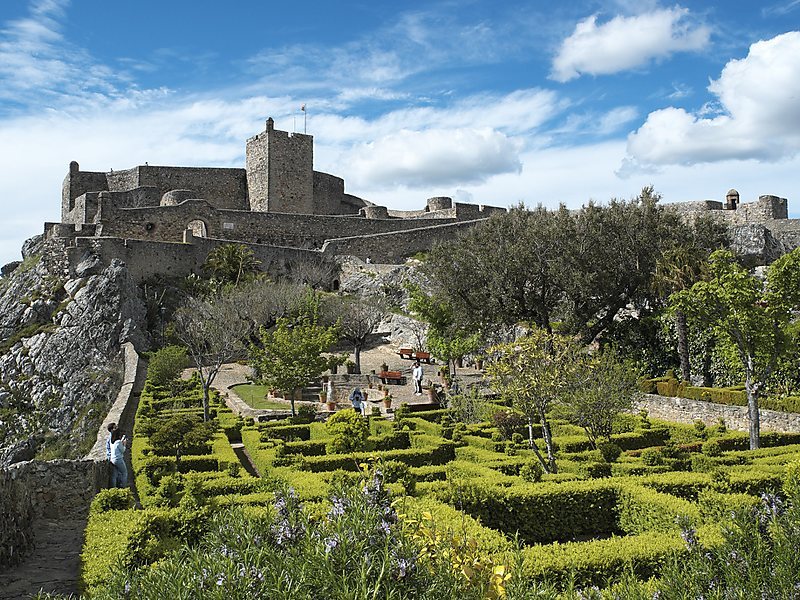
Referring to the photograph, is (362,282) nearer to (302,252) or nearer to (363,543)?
(302,252)

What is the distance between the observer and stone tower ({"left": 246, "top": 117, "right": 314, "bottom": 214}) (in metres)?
48.1

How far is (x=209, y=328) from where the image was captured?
2873 cm

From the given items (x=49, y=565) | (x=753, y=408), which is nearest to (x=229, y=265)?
(x=753, y=408)

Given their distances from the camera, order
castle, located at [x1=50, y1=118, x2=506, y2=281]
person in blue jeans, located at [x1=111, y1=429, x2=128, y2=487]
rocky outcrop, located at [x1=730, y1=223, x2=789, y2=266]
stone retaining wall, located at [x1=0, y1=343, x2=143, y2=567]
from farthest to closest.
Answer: castle, located at [x1=50, y1=118, x2=506, y2=281]
rocky outcrop, located at [x1=730, y1=223, x2=789, y2=266]
person in blue jeans, located at [x1=111, y1=429, x2=128, y2=487]
stone retaining wall, located at [x1=0, y1=343, x2=143, y2=567]

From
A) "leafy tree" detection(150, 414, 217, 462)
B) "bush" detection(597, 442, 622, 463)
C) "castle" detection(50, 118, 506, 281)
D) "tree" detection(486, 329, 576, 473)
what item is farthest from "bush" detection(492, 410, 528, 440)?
"castle" detection(50, 118, 506, 281)

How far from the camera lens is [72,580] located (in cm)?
921

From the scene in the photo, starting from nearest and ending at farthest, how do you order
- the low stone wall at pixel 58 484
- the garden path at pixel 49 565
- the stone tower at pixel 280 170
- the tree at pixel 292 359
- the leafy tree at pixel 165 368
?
1. the garden path at pixel 49 565
2. the low stone wall at pixel 58 484
3. the tree at pixel 292 359
4. the leafy tree at pixel 165 368
5. the stone tower at pixel 280 170

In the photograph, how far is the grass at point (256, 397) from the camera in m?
25.4

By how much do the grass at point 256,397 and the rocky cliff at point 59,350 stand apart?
5107mm

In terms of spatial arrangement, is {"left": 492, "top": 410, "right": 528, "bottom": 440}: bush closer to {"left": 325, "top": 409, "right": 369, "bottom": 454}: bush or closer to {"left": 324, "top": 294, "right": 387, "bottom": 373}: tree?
{"left": 325, "top": 409, "right": 369, "bottom": 454}: bush

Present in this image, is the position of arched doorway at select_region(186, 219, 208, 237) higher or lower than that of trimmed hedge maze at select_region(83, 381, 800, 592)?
higher

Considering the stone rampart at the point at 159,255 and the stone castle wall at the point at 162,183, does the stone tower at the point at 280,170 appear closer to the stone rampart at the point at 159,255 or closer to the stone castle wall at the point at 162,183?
the stone castle wall at the point at 162,183

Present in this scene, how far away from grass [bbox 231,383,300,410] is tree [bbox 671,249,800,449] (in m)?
14.3

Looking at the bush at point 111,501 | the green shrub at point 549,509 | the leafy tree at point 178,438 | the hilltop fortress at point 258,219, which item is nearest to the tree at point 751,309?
the green shrub at point 549,509
